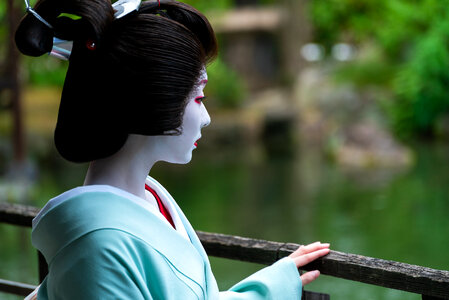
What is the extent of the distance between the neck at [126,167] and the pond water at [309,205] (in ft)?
6.11

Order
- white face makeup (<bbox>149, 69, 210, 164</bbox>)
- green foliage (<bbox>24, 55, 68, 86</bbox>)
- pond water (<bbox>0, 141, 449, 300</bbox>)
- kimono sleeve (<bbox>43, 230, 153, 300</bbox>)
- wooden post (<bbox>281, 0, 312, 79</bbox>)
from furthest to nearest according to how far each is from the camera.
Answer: wooden post (<bbox>281, 0, 312, 79</bbox>), green foliage (<bbox>24, 55, 68, 86</bbox>), pond water (<bbox>0, 141, 449, 300</bbox>), white face makeup (<bbox>149, 69, 210, 164</bbox>), kimono sleeve (<bbox>43, 230, 153, 300</bbox>)

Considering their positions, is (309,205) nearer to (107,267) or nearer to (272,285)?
(272,285)

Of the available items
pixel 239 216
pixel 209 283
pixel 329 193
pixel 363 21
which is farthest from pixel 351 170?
pixel 209 283

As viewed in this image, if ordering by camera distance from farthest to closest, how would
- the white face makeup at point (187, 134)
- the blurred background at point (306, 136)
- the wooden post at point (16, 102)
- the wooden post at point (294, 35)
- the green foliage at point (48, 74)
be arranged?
the wooden post at point (294, 35)
the green foliage at point (48, 74)
the wooden post at point (16, 102)
the blurred background at point (306, 136)
the white face makeup at point (187, 134)

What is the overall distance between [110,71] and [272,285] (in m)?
0.41

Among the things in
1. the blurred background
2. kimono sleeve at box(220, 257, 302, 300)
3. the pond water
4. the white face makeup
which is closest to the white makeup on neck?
the white face makeup

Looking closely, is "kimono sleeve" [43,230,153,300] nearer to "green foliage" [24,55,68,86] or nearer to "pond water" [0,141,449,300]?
"pond water" [0,141,449,300]

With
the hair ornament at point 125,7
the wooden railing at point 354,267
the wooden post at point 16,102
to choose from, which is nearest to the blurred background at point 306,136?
→ the wooden post at point 16,102

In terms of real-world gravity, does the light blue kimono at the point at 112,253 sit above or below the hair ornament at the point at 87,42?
below

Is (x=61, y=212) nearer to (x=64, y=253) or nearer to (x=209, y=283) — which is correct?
(x=64, y=253)

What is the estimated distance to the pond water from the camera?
14.4 feet

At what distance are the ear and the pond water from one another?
76.1 inches

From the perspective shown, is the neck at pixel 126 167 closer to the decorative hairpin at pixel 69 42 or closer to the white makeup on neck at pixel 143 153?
the white makeup on neck at pixel 143 153

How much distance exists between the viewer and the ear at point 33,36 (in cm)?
85
